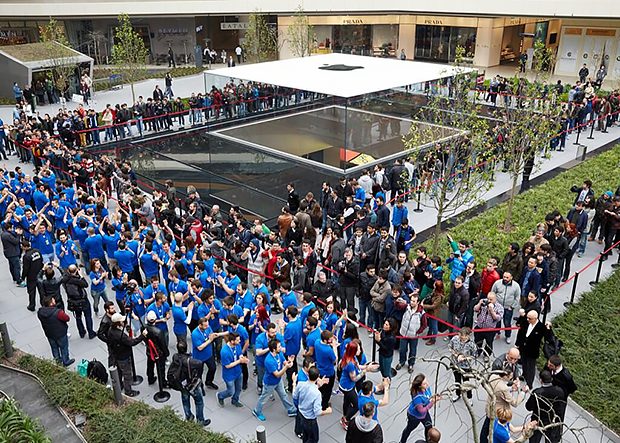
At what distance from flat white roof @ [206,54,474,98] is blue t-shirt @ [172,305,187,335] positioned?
12358 millimetres

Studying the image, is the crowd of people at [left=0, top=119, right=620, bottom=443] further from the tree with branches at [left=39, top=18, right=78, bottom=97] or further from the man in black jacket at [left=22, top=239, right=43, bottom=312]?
the tree with branches at [left=39, top=18, right=78, bottom=97]

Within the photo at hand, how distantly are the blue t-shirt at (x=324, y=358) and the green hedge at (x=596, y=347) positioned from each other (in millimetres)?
3977

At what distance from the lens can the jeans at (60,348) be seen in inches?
382

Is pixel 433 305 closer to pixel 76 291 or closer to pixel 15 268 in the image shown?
pixel 76 291

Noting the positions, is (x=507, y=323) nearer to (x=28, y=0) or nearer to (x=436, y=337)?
(x=436, y=337)

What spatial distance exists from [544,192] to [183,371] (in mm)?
13201

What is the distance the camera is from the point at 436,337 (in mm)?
10453

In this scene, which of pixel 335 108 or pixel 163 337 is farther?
pixel 335 108

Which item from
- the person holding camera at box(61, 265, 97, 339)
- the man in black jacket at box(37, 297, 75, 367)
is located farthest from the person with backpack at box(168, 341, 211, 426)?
the person holding camera at box(61, 265, 97, 339)

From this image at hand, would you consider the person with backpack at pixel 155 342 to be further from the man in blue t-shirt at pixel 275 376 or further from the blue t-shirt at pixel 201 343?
the man in blue t-shirt at pixel 275 376

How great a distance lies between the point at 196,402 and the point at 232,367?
2.30ft

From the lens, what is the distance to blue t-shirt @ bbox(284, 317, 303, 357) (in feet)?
28.7

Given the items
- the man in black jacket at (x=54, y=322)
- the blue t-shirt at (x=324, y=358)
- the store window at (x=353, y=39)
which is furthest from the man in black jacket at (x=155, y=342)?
the store window at (x=353, y=39)

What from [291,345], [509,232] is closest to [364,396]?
[291,345]
